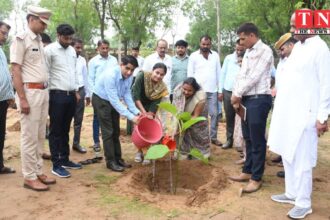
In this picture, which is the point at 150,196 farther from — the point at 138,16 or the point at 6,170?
the point at 138,16

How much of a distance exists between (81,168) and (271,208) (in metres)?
2.58

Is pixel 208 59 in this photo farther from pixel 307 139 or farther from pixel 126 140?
pixel 307 139

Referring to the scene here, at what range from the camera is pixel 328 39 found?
18.5 metres

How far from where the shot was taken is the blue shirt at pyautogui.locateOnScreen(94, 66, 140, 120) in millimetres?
4777

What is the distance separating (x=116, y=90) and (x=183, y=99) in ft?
3.61

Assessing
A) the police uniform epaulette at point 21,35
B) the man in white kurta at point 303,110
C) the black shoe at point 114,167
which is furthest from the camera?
the black shoe at point 114,167

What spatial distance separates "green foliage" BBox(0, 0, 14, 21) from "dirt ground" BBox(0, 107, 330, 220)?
4520cm

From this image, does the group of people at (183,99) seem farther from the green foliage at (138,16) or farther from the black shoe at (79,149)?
the green foliage at (138,16)

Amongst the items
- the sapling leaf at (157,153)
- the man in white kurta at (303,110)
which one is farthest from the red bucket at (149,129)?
the man in white kurta at (303,110)

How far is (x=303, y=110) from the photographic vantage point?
3.52 meters

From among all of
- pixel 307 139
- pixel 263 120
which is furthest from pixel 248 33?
pixel 307 139

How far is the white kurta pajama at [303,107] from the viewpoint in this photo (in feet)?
11.2

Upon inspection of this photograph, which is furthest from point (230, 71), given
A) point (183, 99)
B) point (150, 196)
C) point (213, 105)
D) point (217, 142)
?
point (150, 196)

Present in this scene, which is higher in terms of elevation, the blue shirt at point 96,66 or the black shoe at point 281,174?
the blue shirt at point 96,66
